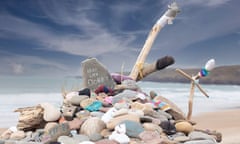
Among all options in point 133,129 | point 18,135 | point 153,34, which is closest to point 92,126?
point 133,129

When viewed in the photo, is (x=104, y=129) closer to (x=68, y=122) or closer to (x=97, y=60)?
(x=68, y=122)

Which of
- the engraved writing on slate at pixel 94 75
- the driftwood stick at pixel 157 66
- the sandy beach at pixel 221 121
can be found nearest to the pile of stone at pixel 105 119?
the engraved writing on slate at pixel 94 75

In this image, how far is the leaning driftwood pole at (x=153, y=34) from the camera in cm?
655

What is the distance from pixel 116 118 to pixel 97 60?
4.32 feet

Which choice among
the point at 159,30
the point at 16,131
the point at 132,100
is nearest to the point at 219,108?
the point at 159,30

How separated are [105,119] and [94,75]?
3.67ft

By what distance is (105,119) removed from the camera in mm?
4965

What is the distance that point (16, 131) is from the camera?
541 centimetres

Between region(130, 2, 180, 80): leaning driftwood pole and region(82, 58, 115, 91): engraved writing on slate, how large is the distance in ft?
2.34

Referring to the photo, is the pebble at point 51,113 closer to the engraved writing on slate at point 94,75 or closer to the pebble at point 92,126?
the pebble at point 92,126

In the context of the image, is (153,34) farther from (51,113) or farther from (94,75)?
(51,113)

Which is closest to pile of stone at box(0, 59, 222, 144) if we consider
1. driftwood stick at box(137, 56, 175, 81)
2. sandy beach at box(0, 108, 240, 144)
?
driftwood stick at box(137, 56, 175, 81)

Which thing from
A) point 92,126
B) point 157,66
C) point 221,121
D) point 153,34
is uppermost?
point 153,34

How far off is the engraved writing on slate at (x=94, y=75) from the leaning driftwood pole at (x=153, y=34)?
71 centimetres
